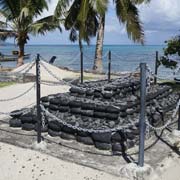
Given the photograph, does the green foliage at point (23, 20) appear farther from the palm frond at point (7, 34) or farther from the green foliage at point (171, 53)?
the green foliage at point (171, 53)

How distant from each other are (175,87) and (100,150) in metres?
8.31

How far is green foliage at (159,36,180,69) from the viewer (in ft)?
49.5

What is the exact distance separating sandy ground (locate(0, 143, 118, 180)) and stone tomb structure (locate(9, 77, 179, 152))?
88 centimetres

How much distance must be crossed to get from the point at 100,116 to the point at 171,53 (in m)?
8.81

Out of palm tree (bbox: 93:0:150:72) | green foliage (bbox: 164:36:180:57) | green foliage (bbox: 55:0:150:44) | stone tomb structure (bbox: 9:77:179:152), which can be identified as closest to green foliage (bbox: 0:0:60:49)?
green foliage (bbox: 55:0:150:44)

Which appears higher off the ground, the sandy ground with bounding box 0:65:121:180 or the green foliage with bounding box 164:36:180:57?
the green foliage with bounding box 164:36:180:57

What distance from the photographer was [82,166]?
19.8ft

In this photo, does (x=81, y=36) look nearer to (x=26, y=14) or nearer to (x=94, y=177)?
(x=26, y=14)

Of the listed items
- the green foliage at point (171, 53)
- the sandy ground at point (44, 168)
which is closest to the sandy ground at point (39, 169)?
the sandy ground at point (44, 168)

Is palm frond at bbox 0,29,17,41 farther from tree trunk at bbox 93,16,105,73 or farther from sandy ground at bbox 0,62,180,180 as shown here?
sandy ground at bbox 0,62,180,180

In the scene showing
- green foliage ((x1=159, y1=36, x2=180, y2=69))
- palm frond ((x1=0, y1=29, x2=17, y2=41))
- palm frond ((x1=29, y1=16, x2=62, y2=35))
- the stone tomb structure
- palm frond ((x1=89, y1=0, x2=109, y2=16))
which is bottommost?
the stone tomb structure

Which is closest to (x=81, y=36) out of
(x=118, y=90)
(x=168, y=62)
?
(x=168, y=62)

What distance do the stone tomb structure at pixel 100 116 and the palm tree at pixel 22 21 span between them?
49.2 feet

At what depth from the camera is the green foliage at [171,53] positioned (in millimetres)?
15102
